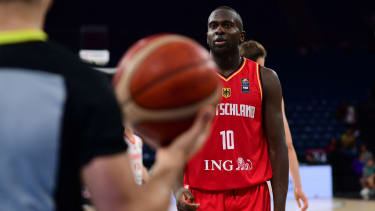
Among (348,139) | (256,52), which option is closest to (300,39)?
(348,139)

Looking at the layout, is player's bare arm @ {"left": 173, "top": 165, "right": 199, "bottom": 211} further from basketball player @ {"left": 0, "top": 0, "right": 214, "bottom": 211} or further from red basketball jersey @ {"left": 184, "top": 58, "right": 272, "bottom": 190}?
basketball player @ {"left": 0, "top": 0, "right": 214, "bottom": 211}

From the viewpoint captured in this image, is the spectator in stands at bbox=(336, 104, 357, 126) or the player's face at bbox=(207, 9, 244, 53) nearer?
the player's face at bbox=(207, 9, 244, 53)

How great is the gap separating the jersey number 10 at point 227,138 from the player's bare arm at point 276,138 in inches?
9.0

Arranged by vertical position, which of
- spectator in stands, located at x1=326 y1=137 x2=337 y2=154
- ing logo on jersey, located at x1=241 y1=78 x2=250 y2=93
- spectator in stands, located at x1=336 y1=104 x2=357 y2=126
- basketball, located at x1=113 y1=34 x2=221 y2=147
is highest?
basketball, located at x1=113 y1=34 x2=221 y2=147

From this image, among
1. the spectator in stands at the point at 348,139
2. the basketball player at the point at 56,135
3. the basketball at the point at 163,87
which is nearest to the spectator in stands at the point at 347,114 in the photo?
the spectator in stands at the point at 348,139

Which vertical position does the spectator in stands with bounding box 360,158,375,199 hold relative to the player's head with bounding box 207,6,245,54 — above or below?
below

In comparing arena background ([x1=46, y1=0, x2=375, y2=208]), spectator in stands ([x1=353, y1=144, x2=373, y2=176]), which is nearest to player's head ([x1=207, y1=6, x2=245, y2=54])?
spectator in stands ([x1=353, y1=144, x2=373, y2=176])

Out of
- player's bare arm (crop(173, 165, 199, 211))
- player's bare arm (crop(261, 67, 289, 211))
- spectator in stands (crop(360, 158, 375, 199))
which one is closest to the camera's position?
player's bare arm (crop(173, 165, 199, 211))

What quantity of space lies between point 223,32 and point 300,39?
543 inches

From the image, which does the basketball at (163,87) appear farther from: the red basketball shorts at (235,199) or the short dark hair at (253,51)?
the short dark hair at (253,51)

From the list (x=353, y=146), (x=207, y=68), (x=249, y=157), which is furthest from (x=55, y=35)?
(x=207, y=68)

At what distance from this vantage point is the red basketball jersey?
3184mm

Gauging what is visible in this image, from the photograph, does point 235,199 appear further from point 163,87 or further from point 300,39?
point 300,39

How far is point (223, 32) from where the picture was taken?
3.26 meters
